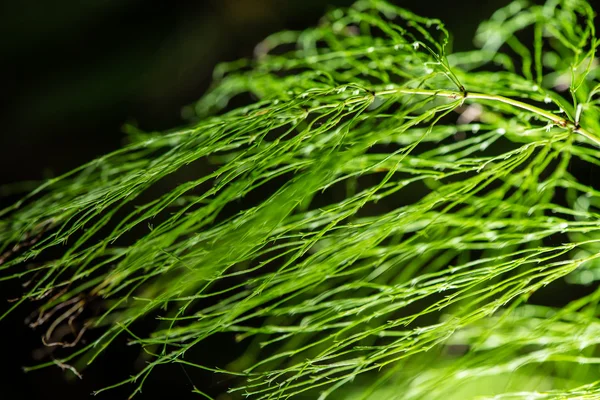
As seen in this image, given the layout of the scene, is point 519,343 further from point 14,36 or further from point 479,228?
point 14,36

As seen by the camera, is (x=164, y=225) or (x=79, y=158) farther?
(x=79, y=158)

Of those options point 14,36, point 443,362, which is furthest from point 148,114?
point 443,362

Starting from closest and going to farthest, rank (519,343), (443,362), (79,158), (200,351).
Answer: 1. (519,343)
2. (443,362)
3. (200,351)
4. (79,158)

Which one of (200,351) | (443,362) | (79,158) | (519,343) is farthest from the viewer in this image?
(79,158)

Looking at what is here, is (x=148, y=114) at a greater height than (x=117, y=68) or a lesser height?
lesser

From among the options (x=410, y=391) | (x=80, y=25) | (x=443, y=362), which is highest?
(x=80, y=25)

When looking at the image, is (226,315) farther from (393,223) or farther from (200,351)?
(200,351)
